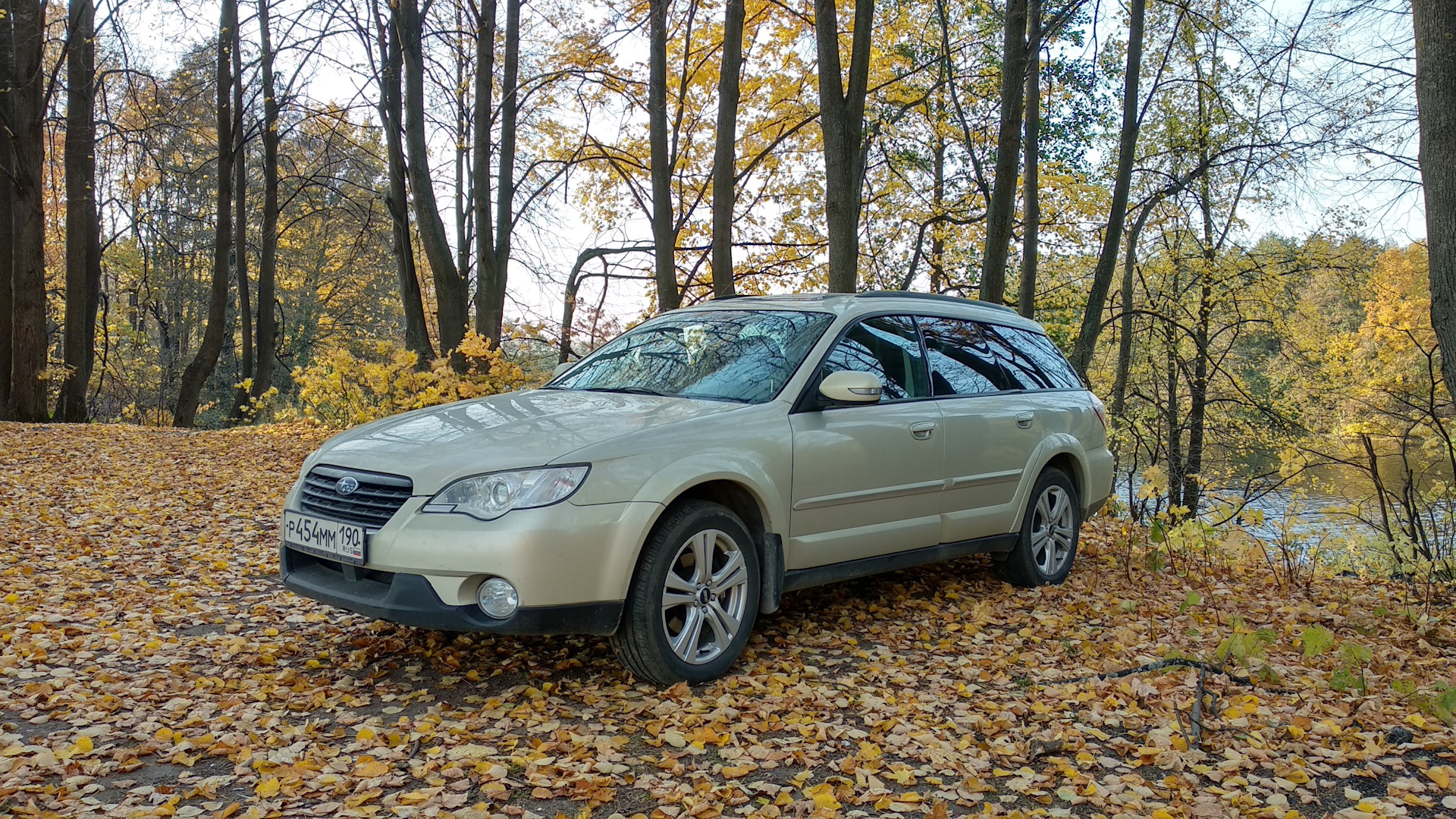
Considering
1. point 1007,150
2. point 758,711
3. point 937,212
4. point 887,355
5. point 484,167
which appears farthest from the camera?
point 937,212

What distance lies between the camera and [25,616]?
5191 millimetres

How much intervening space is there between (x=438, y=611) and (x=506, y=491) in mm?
518

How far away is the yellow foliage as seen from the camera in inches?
451

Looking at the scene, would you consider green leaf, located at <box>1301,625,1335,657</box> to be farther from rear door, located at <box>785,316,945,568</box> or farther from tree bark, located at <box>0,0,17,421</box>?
tree bark, located at <box>0,0,17,421</box>

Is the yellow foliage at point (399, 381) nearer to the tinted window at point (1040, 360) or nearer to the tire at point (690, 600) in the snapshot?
the tinted window at point (1040, 360)

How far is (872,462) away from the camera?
5055 mm

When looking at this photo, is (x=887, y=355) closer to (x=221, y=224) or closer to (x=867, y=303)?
(x=867, y=303)

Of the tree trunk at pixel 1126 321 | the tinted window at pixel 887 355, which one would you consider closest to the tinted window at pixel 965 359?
the tinted window at pixel 887 355

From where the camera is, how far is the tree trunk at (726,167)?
12328mm

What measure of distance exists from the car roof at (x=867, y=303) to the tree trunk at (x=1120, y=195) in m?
7.97

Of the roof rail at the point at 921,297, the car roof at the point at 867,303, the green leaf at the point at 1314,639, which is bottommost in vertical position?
the green leaf at the point at 1314,639

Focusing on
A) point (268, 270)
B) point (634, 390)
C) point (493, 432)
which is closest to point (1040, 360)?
point (634, 390)

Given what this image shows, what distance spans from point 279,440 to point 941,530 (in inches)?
429

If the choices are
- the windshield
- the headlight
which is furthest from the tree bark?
the headlight
